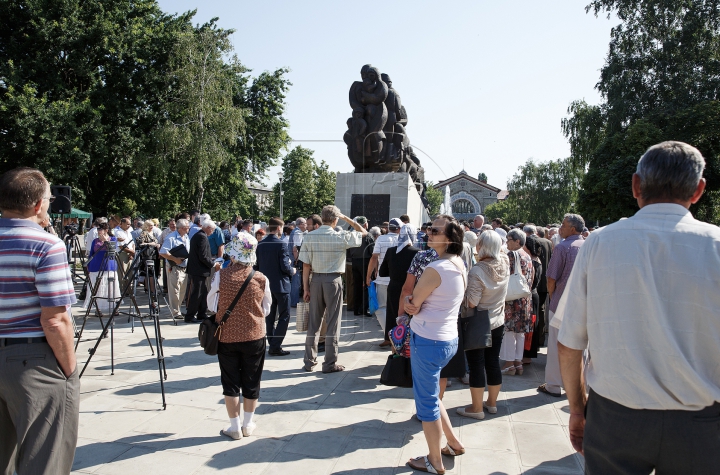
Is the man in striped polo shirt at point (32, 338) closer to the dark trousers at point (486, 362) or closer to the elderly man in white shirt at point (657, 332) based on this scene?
the elderly man in white shirt at point (657, 332)

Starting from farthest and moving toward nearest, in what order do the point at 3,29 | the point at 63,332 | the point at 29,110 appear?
the point at 3,29
the point at 29,110
the point at 63,332

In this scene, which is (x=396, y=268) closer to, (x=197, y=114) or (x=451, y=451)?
(x=451, y=451)

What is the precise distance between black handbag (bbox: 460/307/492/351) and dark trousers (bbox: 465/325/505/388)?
14cm

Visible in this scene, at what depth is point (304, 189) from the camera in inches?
1802

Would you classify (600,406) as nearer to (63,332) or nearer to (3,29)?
(63,332)

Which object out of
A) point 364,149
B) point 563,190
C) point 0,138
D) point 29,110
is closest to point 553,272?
point 364,149

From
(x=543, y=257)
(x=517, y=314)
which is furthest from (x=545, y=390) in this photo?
(x=543, y=257)

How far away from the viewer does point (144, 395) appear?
17.2ft

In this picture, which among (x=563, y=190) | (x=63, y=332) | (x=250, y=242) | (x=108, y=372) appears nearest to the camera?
(x=63, y=332)

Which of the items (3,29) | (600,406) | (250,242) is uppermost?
(3,29)

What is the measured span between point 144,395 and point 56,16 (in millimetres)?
24042

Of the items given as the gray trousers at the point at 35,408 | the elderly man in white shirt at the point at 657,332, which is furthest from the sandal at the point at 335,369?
the elderly man in white shirt at the point at 657,332

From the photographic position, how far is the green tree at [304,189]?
45.4 metres

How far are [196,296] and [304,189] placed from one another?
121 feet
